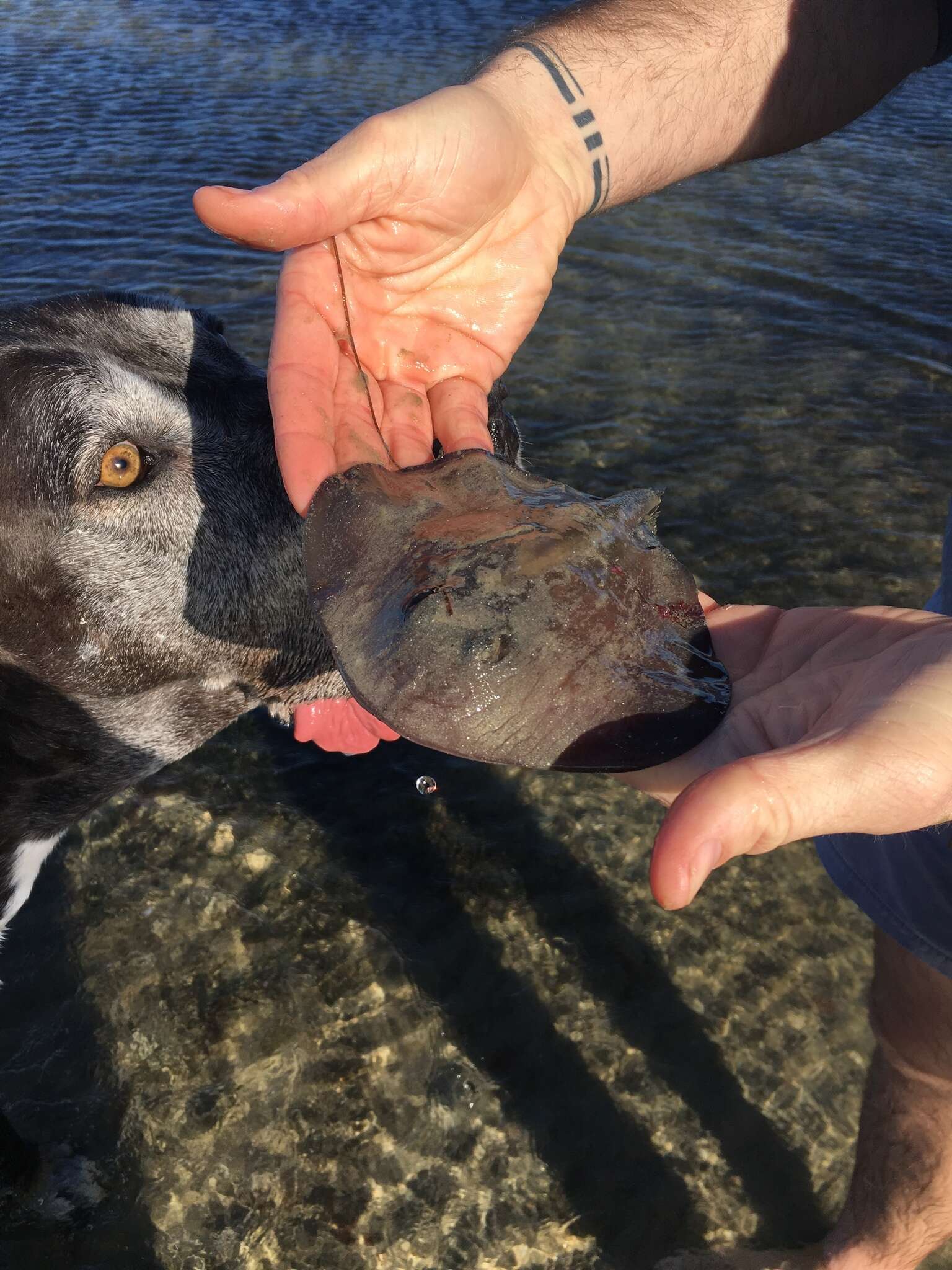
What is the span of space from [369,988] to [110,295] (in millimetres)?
3641

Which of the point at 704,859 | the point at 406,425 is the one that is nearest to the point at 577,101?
the point at 406,425

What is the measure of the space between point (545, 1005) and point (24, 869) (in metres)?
2.69

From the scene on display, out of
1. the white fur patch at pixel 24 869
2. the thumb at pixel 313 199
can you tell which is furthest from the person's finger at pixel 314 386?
the white fur patch at pixel 24 869

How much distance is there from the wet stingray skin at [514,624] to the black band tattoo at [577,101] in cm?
251

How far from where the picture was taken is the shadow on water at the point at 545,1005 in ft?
14.9

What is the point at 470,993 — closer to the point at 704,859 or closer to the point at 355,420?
the point at 355,420

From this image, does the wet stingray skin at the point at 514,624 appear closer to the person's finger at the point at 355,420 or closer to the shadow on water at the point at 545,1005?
the person's finger at the point at 355,420

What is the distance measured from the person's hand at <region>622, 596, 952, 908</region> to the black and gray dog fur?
7.47 ft

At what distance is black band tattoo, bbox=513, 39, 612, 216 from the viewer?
470cm

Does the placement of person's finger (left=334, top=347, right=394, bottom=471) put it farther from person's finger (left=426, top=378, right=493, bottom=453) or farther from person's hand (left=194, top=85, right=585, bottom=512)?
person's finger (left=426, top=378, right=493, bottom=453)

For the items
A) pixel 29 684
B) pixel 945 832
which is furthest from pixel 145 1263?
pixel 945 832

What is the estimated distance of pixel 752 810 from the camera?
1.85 m

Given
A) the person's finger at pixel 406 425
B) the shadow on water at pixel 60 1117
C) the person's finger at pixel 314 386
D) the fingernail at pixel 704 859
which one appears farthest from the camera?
the shadow on water at pixel 60 1117

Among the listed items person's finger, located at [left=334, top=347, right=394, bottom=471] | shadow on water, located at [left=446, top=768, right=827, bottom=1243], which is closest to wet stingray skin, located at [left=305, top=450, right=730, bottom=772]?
person's finger, located at [left=334, top=347, right=394, bottom=471]
